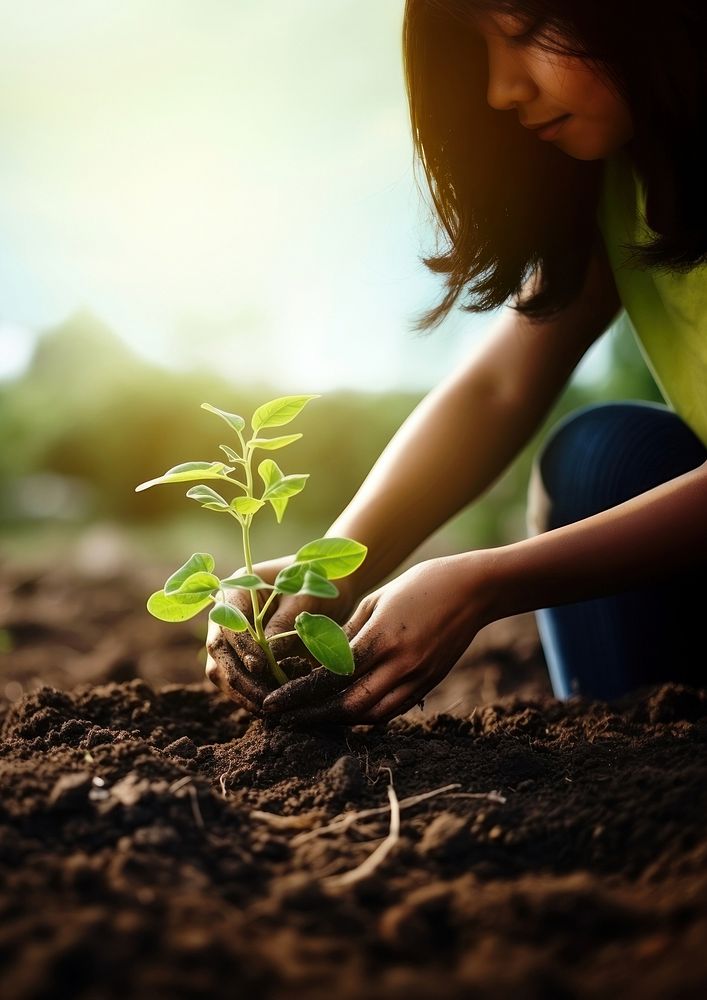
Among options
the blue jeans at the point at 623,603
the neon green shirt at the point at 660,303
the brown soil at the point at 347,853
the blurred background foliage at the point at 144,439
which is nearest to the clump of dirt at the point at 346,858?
the brown soil at the point at 347,853

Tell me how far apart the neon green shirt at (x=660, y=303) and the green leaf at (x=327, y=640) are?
95 centimetres

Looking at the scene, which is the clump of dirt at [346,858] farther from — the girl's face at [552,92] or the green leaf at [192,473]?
the girl's face at [552,92]

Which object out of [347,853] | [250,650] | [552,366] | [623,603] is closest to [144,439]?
[552,366]

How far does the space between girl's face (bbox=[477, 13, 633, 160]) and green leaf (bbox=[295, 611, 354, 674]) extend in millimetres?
918

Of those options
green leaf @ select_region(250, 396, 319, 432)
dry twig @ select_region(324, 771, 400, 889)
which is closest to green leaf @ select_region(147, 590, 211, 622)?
green leaf @ select_region(250, 396, 319, 432)

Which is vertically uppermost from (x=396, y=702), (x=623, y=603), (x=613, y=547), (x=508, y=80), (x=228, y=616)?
(x=508, y=80)

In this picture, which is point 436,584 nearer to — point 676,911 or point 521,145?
point 676,911

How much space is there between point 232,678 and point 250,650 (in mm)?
55

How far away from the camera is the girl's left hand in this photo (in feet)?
4.19

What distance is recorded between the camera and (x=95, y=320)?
652cm

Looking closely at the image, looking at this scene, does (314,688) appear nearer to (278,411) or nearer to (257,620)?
(257,620)

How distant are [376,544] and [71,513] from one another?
5.04m

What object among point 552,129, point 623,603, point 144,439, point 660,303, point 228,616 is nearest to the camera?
point 228,616

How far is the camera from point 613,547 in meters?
1.33
